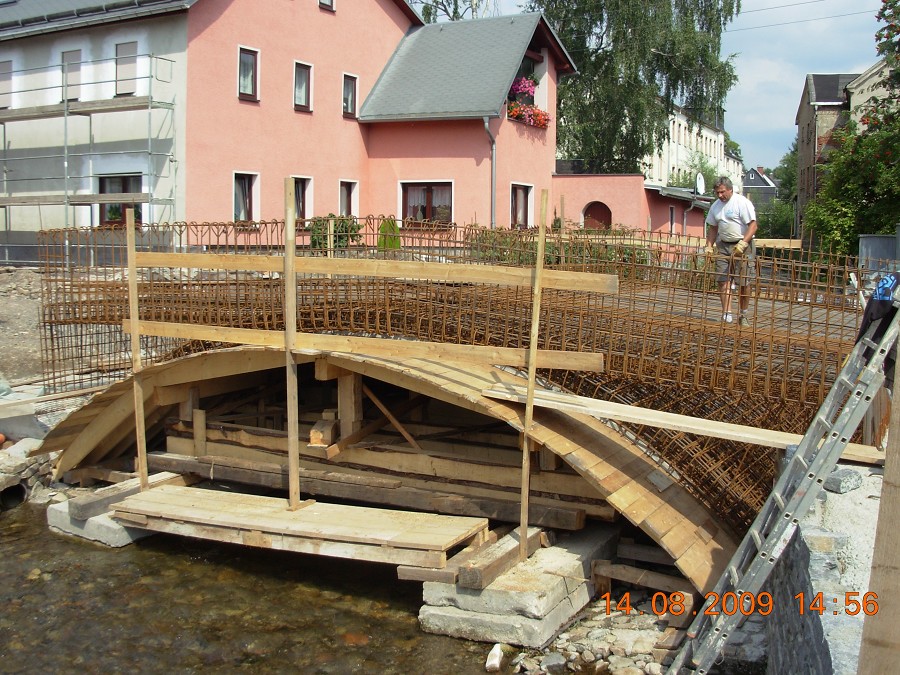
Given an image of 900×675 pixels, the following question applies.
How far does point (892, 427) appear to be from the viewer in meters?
3.01

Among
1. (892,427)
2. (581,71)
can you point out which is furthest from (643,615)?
(581,71)

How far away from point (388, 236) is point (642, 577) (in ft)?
11.7

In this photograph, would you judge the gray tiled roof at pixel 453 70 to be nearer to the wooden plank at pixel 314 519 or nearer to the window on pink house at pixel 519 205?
the window on pink house at pixel 519 205

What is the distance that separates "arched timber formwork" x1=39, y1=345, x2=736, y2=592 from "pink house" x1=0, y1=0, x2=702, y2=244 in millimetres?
10890

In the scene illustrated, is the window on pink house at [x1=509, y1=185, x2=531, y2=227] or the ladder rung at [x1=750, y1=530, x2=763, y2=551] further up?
the window on pink house at [x1=509, y1=185, x2=531, y2=227]

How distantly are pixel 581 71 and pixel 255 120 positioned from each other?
15.9 metres

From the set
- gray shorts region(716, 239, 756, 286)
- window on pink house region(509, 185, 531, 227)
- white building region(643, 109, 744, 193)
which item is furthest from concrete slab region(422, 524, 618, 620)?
white building region(643, 109, 744, 193)

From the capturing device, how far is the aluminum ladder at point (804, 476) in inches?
177

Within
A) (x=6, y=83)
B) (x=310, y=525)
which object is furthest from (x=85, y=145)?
(x=310, y=525)

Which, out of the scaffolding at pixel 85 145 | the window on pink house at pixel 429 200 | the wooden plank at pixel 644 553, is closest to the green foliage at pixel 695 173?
the window on pink house at pixel 429 200

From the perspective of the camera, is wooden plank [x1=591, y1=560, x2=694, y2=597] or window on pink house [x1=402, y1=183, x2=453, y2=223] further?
window on pink house [x1=402, y1=183, x2=453, y2=223]

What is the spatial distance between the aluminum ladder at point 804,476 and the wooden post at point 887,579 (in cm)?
151

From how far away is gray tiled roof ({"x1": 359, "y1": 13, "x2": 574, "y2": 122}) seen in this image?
22078mm

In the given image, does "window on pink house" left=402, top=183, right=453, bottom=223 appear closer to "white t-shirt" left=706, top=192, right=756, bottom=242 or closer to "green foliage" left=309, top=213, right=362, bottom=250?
"green foliage" left=309, top=213, right=362, bottom=250
